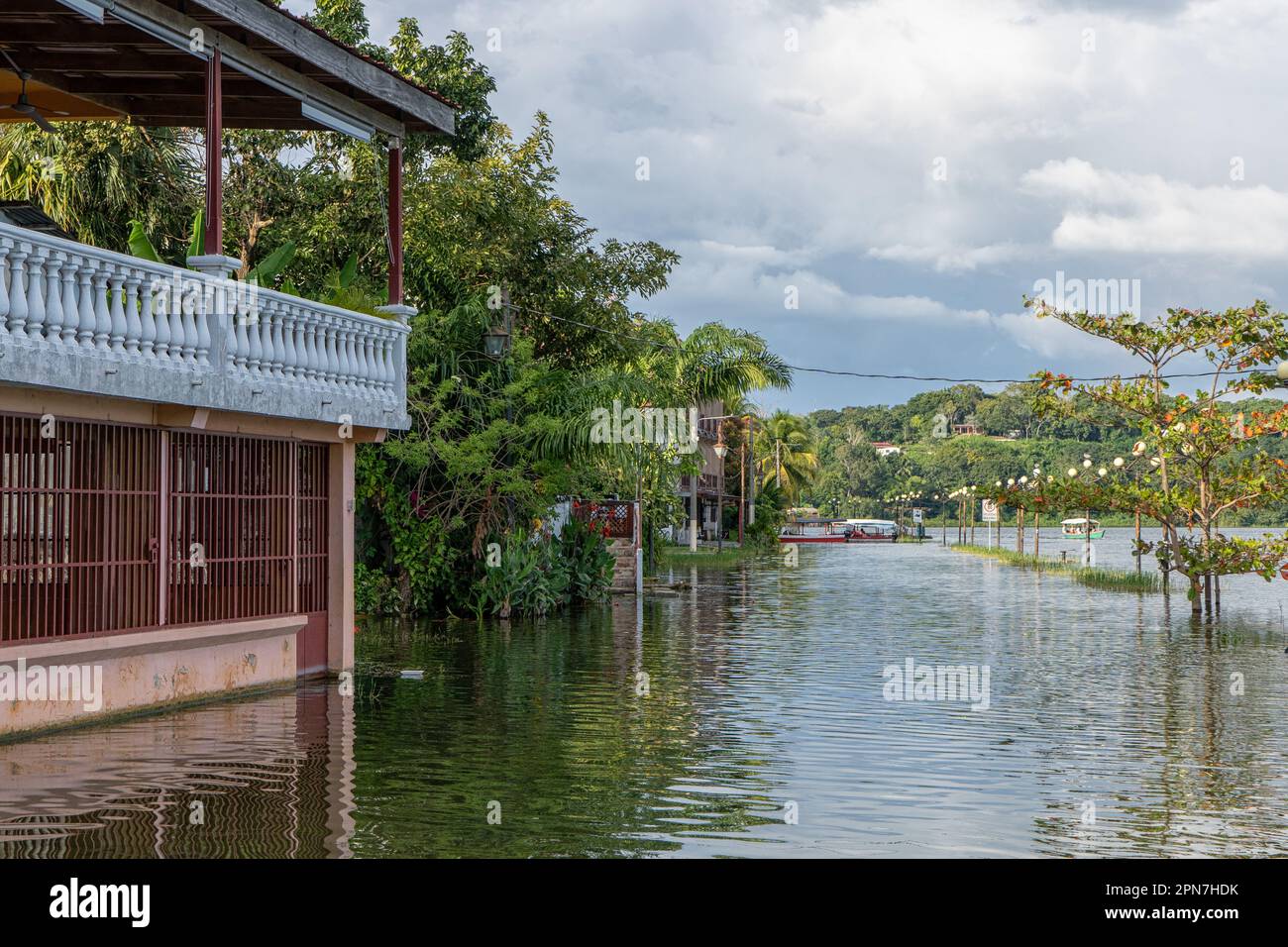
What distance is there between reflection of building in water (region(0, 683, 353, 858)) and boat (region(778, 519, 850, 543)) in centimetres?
7854

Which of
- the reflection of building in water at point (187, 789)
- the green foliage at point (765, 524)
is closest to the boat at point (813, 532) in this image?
the green foliage at point (765, 524)

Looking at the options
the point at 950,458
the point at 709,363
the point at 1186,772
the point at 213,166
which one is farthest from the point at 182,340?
the point at 950,458

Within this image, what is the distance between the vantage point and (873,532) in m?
110

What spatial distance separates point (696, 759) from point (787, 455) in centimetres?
7815

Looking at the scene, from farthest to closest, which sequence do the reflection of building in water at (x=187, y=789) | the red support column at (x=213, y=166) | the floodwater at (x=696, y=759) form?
the red support column at (x=213, y=166) → the floodwater at (x=696, y=759) → the reflection of building in water at (x=187, y=789)

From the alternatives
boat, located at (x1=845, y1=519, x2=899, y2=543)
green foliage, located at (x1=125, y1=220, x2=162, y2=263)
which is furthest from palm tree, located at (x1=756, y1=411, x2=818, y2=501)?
green foliage, located at (x1=125, y1=220, x2=162, y2=263)

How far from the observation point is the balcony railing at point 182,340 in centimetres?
1182

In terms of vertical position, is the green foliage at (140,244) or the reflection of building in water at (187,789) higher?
the green foliage at (140,244)

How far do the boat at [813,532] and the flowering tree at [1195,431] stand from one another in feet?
202

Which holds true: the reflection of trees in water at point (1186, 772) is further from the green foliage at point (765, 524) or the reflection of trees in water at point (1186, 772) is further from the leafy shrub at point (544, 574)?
the green foliage at point (765, 524)

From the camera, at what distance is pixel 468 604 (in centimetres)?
2661

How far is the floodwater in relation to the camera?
363 inches

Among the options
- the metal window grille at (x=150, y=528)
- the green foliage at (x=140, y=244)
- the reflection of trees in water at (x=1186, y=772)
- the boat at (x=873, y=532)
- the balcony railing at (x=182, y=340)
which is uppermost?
the green foliage at (x=140, y=244)

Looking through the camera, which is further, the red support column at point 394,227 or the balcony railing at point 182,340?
the red support column at point 394,227
